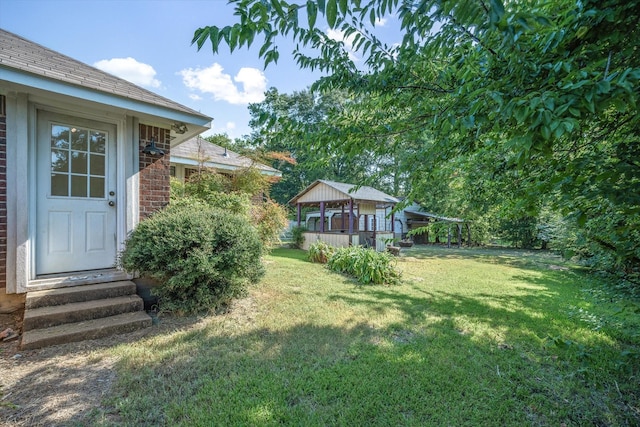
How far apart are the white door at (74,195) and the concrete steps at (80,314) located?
54 centimetres

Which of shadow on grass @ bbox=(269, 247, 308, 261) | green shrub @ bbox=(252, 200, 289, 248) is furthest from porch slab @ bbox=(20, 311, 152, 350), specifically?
shadow on grass @ bbox=(269, 247, 308, 261)

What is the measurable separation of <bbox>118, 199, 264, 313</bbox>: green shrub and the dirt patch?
73 cm

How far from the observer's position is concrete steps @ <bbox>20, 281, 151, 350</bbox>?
9.98ft

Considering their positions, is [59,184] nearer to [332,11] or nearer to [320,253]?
[332,11]

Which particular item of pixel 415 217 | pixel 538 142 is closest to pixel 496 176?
pixel 538 142

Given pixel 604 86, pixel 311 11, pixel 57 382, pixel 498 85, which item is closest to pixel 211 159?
pixel 57 382

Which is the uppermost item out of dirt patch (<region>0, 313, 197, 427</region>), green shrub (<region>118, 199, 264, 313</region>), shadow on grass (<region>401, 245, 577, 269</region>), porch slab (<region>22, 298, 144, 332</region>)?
green shrub (<region>118, 199, 264, 313</region>)

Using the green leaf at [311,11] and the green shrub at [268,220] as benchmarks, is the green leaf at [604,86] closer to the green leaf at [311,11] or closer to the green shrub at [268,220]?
the green leaf at [311,11]

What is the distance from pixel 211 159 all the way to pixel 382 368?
7.65m

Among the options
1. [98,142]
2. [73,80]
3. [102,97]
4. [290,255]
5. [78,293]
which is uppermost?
[73,80]

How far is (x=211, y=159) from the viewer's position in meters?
8.45

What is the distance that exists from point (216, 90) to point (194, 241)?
11.2 m

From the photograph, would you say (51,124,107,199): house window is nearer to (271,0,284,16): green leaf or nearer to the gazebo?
(271,0,284,16): green leaf

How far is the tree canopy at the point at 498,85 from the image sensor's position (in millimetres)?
1156
